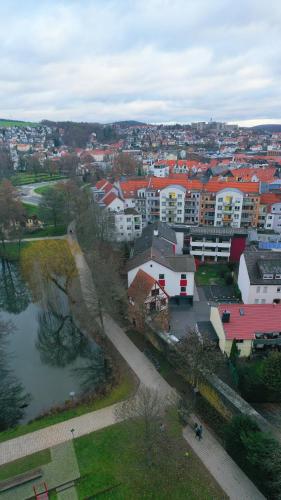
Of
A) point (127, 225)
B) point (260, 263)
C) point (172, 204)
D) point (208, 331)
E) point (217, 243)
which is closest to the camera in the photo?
point (208, 331)

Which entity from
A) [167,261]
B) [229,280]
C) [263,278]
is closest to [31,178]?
[167,261]

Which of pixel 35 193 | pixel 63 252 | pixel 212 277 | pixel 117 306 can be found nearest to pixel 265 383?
pixel 117 306

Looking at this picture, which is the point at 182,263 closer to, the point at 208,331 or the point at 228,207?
the point at 208,331

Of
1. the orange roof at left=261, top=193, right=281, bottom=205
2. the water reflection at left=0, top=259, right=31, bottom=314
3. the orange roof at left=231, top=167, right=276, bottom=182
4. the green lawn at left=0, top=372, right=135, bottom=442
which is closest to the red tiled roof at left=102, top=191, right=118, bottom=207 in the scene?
the water reflection at left=0, top=259, right=31, bottom=314

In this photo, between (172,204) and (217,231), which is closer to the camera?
(217,231)

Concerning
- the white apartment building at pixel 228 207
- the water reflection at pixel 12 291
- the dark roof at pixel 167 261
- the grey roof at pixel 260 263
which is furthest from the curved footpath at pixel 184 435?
the white apartment building at pixel 228 207

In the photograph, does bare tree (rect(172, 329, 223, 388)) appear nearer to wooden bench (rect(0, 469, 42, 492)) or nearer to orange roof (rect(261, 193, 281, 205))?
wooden bench (rect(0, 469, 42, 492))

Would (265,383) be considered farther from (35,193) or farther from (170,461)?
(35,193)

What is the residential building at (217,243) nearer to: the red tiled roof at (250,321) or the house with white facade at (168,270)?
the house with white facade at (168,270)
